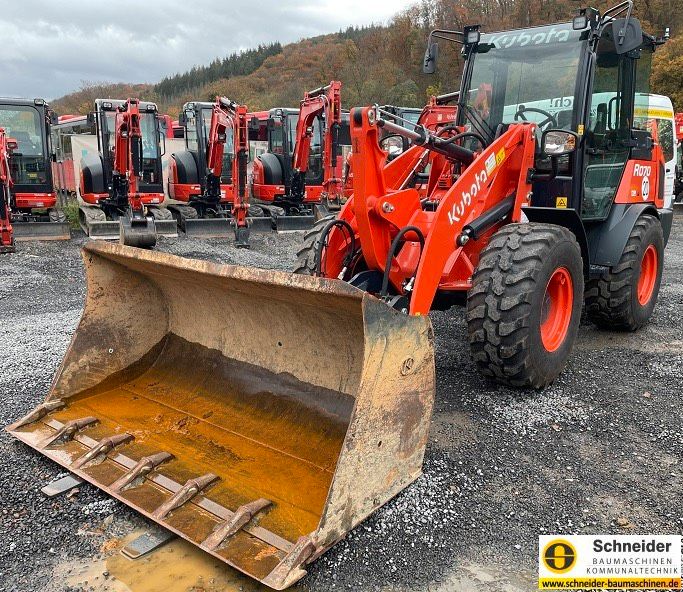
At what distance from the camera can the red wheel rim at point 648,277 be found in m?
5.29

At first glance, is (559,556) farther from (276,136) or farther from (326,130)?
(276,136)

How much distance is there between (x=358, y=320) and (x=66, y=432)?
162 centimetres

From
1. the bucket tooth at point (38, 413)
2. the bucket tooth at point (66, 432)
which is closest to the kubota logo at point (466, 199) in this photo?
the bucket tooth at point (66, 432)

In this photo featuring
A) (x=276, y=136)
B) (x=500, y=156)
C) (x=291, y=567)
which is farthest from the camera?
(x=276, y=136)

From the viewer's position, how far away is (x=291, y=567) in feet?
7.08

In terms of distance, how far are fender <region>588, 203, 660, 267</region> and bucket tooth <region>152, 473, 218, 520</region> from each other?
3452 mm

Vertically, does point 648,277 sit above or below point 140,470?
above

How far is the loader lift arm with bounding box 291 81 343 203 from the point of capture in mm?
11625

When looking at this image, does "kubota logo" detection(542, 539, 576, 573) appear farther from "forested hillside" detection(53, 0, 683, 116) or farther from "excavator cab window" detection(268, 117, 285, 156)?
"excavator cab window" detection(268, 117, 285, 156)

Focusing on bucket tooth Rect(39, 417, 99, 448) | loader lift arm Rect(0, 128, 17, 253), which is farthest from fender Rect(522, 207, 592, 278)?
loader lift arm Rect(0, 128, 17, 253)

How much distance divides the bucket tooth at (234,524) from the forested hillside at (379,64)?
Answer: 11269mm

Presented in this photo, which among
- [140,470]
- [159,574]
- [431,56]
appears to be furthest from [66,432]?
[431,56]

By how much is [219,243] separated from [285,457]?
893cm

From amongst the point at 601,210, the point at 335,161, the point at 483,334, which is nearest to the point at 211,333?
the point at 483,334
